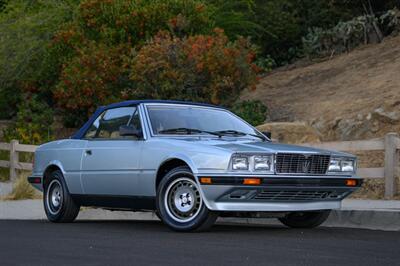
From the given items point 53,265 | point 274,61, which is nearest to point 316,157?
point 53,265

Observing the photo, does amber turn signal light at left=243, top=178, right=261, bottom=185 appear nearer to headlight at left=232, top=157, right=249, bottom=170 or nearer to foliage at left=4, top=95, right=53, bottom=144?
headlight at left=232, top=157, right=249, bottom=170

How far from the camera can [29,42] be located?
2711 cm

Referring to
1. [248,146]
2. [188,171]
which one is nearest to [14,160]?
[188,171]

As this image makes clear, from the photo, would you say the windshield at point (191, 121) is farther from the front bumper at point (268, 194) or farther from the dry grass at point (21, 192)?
the dry grass at point (21, 192)

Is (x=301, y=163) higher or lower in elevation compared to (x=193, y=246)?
higher

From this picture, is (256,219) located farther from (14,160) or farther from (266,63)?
(266,63)

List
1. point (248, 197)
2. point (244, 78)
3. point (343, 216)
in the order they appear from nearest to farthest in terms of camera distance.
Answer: point (248, 197) < point (343, 216) < point (244, 78)

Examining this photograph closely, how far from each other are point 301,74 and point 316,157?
18.8 m

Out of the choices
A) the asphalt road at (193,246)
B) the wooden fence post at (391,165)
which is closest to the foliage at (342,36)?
the wooden fence post at (391,165)

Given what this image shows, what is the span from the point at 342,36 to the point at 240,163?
20544 mm

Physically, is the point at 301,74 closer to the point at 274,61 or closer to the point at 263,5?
the point at 274,61

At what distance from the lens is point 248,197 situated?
10.1 m

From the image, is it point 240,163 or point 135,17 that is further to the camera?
point 135,17

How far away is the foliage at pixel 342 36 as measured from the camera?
96.5 ft
